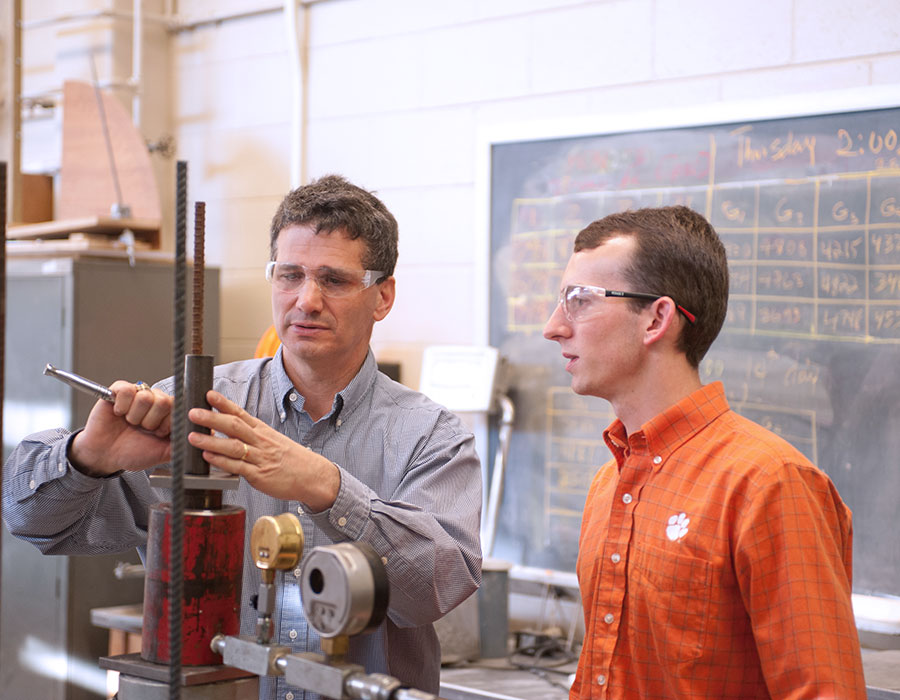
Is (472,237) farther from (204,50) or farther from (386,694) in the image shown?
(386,694)

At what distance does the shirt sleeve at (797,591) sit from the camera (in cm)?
109

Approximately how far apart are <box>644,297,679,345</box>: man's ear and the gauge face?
27.2 inches

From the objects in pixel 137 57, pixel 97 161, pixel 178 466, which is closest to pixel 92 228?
pixel 97 161

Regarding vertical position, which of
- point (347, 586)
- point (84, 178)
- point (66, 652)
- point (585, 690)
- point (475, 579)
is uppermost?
point (84, 178)

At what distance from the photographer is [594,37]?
275cm

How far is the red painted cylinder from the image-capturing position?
2.67ft

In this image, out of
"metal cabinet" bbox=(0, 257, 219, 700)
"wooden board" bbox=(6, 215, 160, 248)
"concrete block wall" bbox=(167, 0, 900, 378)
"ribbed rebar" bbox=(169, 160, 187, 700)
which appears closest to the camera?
"ribbed rebar" bbox=(169, 160, 187, 700)

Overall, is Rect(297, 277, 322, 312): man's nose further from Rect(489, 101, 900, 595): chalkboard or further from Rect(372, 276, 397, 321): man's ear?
Rect(489, 101, 900, 595): chalkboard

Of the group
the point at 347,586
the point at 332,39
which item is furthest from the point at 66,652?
the point at 347,586

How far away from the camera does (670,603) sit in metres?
1.21

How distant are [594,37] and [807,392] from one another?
111 centimetres

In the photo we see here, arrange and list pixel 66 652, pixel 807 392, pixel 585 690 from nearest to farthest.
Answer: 1. pixel 585 690
2. pixel 807 392
3. pixel 66 652

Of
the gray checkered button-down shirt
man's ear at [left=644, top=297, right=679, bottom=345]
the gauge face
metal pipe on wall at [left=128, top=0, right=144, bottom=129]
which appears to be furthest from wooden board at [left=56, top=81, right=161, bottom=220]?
the gauge face

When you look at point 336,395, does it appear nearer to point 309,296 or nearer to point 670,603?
point 309,296
